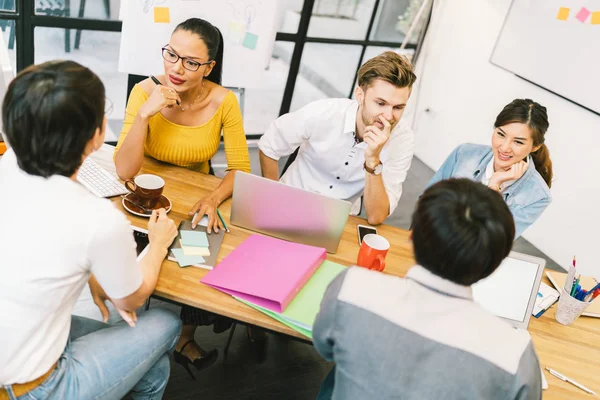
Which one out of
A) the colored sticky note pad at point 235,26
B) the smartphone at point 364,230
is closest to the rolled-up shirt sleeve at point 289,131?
the smartphone at point 364,230

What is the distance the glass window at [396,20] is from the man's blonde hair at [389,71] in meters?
2.34

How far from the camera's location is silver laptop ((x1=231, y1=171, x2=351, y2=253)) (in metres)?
1.51

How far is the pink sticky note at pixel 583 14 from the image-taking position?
3217 mm

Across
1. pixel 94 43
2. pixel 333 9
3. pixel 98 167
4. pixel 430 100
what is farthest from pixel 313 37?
pixel 98 167

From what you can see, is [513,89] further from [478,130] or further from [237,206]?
[237,206]

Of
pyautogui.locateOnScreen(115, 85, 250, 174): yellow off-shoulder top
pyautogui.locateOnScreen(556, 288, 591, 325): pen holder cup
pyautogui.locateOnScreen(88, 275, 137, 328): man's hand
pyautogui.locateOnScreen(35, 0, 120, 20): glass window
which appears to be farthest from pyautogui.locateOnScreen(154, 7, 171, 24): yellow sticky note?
pyautogui.locateOnScreen(556, 288, 591, 325): pen holder cup

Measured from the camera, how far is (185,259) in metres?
1.44

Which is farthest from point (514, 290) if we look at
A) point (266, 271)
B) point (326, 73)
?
point (326, 73)

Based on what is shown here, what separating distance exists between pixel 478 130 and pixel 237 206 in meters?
2.91

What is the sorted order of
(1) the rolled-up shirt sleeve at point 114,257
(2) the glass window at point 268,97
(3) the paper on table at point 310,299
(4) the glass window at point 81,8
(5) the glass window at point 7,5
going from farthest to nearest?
(2) the glass window at point 268,97, (4) the glass window at point 81,8, (5) the glass window at point 7,5, (3) the paper on table at point 310,299, (1) the rolled-up shirt sleeve at point 114,257

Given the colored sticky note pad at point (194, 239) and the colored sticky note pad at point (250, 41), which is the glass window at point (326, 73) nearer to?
the colored sticky note pad at point (250, 41)

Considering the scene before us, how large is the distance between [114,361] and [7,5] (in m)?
2.37

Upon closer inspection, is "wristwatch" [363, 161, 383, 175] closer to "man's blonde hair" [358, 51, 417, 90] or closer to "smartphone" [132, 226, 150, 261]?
"man's blonde hair" [358, 51, 417, 90]

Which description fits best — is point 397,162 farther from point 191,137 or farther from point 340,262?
point 191,137
